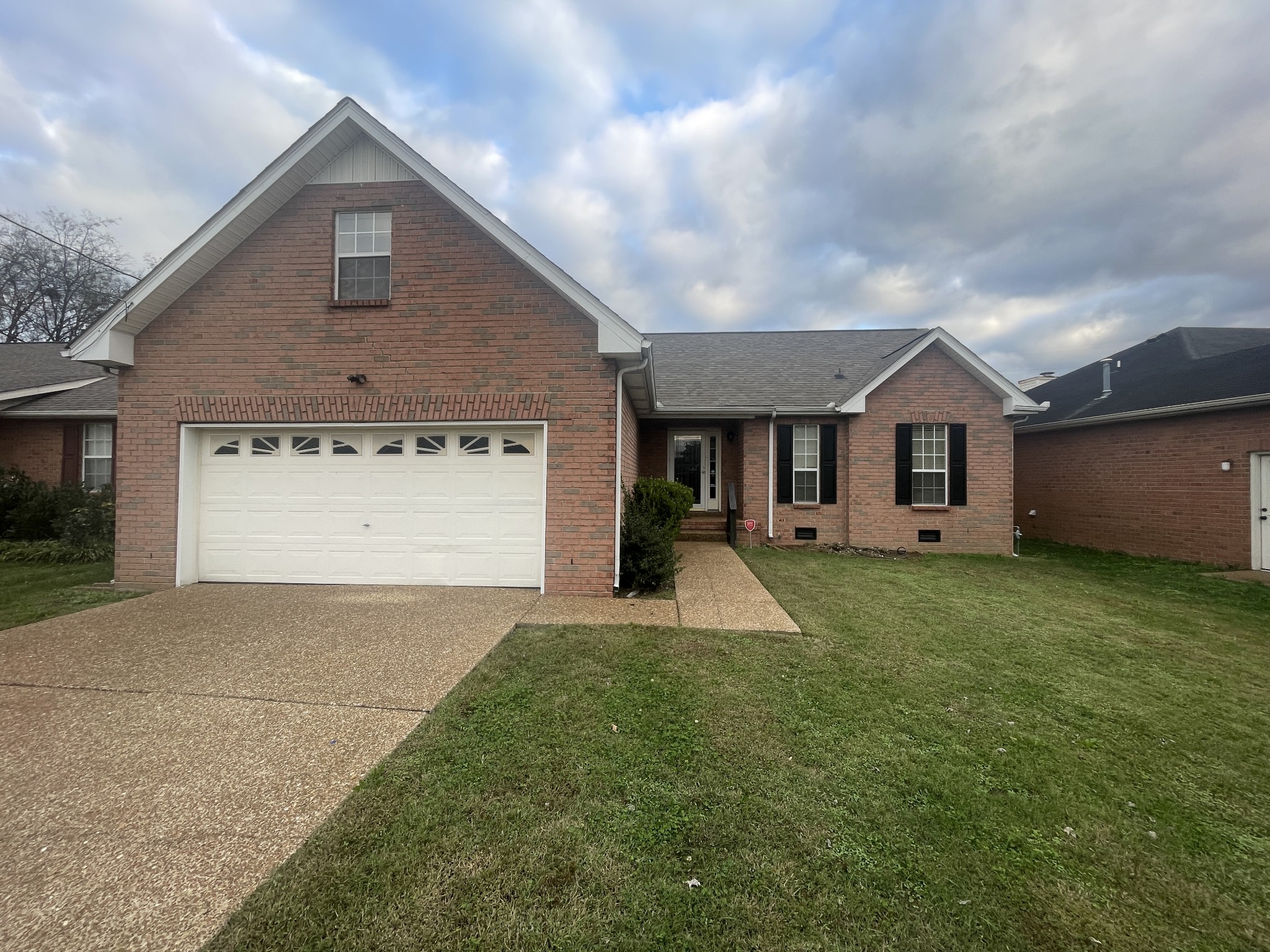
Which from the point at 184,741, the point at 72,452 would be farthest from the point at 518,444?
the point at 72,452

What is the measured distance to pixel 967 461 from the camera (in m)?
11.3

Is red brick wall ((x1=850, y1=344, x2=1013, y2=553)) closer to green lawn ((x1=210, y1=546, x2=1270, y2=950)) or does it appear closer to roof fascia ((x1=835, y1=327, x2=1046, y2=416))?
roof fascia ((x1=835, y1=327, x2=1046, y2=416))

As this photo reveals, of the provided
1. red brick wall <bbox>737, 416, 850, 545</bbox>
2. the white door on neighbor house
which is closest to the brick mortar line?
red brick wall <bbox>737, 416, 850, 545</bbox>

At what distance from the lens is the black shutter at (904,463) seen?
1137cm

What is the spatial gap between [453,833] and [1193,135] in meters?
18.6

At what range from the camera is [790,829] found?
2.45 meters

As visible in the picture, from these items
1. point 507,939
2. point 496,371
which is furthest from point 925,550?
point 507,939

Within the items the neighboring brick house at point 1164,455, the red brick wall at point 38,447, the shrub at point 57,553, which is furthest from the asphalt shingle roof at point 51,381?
the neighboring brick house at point 1164,455

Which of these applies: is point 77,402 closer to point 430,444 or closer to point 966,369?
point 430,444

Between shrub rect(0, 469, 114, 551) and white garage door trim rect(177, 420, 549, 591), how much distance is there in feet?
13.6

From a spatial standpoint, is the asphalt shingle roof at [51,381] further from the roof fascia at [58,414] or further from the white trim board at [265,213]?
the white trim board at [265,213]

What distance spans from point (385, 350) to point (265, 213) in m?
2.61

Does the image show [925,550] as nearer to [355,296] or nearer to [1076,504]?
[1076,504]

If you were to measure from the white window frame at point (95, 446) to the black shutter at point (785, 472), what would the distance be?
15846 mm
